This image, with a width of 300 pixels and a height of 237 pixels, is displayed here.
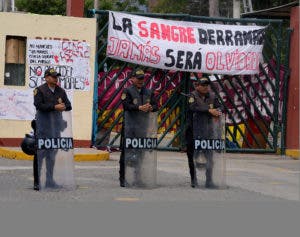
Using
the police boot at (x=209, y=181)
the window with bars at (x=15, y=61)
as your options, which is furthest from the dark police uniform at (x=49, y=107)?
the window with bars at (x=15, y=61)

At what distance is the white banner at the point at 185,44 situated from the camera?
17.9 meters

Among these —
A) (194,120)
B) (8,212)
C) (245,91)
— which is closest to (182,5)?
(245,91)

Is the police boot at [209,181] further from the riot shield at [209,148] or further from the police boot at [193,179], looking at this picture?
the police boot at [193,179]

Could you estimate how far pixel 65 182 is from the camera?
11469 mm

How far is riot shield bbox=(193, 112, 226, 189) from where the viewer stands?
12.4 metres

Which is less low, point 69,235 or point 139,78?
point 139,78

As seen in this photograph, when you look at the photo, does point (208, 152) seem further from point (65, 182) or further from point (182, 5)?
point (182, 5)

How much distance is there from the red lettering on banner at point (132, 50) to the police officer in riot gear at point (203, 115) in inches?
226

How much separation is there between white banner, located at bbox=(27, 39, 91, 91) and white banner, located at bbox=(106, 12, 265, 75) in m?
0.81

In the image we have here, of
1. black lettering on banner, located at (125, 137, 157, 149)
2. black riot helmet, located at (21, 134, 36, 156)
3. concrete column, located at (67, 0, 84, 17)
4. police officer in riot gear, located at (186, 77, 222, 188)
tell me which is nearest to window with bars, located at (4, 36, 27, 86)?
concrete column, located at (67, 0, 84, 17)

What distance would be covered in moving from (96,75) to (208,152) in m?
6.13

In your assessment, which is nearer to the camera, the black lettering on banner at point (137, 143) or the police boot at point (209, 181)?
the black lettering on banner at point (137, 143)

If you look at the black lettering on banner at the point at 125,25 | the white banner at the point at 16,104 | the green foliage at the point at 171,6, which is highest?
the green foliage at the point at 171,6

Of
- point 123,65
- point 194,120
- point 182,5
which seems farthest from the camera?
point 182,5
